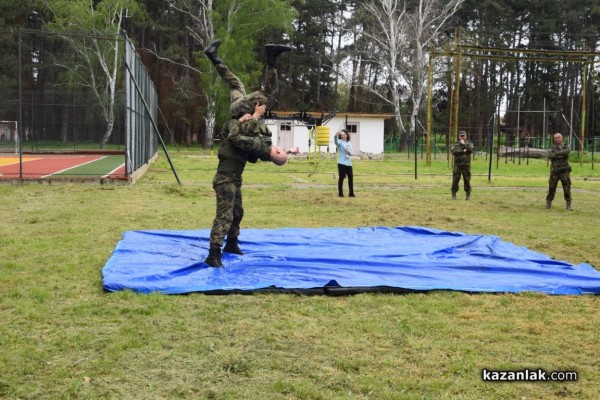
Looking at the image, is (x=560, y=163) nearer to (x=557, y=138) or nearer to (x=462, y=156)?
(x=557, y=138)

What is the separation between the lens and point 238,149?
759 centimetres

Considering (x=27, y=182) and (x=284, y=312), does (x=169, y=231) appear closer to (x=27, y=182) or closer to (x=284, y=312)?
(x=284, y=312)

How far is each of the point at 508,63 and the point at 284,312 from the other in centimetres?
5813

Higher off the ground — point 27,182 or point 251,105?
point 251,105

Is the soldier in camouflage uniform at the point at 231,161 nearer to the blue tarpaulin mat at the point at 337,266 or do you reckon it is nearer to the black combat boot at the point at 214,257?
the black combat boot at the point at 214,257

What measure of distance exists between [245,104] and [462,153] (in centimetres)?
914

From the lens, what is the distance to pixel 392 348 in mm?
4824

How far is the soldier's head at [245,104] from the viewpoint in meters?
7.57

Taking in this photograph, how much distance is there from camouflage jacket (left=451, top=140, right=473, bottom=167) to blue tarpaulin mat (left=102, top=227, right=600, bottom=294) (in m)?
6.38

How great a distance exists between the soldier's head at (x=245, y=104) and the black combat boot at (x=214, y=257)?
1.57 meters

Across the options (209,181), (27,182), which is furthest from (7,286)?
(209,181)

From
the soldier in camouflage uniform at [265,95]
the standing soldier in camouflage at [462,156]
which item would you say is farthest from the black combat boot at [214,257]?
the standing soldier in camouflage at [462,156]

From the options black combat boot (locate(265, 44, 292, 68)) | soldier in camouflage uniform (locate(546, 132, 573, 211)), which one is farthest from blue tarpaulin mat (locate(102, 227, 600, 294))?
soldier in camouflage uniform (locate(546, 132, 573, 211))

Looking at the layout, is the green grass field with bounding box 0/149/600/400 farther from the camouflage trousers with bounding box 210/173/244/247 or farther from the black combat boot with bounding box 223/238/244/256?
the black combat boot with bounding box 223/238/244/256
